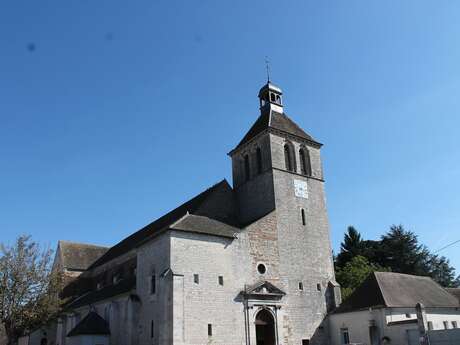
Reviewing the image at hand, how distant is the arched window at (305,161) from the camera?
2942 cm

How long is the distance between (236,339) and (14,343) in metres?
13.6

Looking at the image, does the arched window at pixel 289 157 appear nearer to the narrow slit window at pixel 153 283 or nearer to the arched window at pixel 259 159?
the arched window at pixel 259 159

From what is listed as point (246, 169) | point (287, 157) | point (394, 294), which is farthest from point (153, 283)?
point (394, 294)

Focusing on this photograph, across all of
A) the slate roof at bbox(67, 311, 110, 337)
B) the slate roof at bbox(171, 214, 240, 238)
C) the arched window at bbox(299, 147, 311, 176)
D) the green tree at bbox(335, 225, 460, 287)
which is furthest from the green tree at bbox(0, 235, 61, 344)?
the green tree at bbox(335, 225, 460, 287)

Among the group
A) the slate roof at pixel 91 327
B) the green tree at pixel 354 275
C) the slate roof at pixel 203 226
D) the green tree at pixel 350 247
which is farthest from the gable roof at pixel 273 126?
the green tree at pixel 350 247

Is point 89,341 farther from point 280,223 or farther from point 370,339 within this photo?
point 370,339

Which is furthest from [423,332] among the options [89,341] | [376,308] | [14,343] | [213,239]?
[14,343]

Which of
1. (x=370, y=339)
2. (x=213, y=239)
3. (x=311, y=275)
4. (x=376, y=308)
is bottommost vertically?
(x=370, y=339)

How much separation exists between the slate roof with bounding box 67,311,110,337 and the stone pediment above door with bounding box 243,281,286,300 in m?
9.14

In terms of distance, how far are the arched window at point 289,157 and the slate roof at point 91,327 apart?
48.5ft

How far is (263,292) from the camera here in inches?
941

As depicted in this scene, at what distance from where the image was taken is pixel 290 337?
2417cm

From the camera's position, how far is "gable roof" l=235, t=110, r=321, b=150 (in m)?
29.5

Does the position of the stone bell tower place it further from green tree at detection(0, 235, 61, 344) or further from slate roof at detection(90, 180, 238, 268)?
green tree at detection(0, 235, 61, 344)
